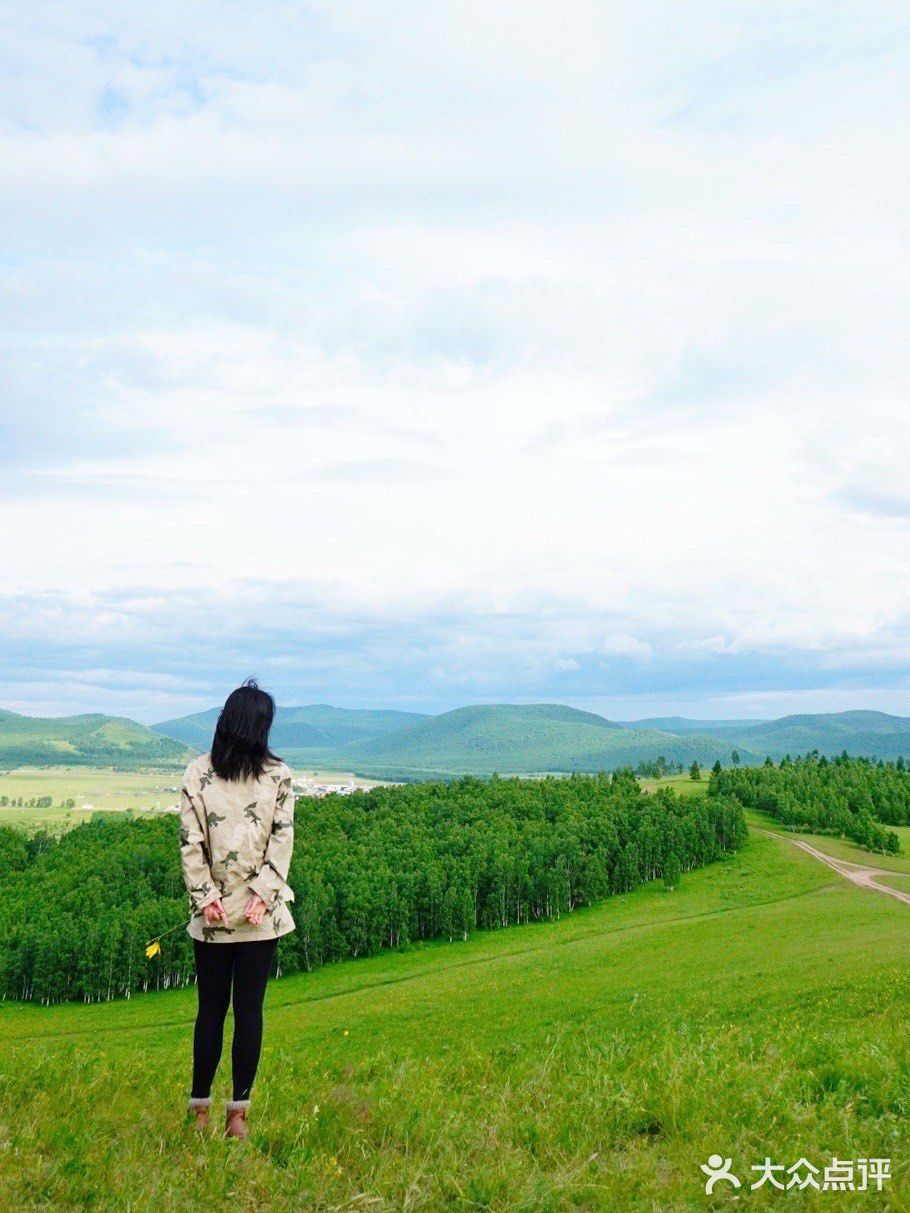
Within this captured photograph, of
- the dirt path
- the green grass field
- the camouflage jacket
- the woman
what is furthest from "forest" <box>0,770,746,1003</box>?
the camouflage jacket

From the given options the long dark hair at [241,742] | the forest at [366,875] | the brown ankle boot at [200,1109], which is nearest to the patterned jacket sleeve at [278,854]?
the long dark hair at [241,742]

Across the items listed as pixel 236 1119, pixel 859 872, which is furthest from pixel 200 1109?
pixel 859 872

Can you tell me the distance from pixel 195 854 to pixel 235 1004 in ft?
4.22

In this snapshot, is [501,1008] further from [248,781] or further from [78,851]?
[78,851]

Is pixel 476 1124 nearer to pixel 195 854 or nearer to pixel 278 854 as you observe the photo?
pixel 278 854

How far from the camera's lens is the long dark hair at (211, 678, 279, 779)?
769 cm

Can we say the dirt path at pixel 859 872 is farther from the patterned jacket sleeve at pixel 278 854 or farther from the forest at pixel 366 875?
the patterned jacket sleeve at pixel 278 854

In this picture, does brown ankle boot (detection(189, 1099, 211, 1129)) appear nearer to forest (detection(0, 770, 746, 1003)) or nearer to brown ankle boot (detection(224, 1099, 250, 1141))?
brown ankle boot (detection(224, 1099, 250, 1141))

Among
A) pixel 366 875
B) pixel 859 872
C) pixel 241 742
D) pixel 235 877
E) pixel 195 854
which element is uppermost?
pixel 241 742

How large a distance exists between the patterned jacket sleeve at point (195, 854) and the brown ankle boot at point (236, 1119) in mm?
1571

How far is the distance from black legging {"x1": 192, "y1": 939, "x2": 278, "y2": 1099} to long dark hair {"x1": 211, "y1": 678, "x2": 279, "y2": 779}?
144 cm

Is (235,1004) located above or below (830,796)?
above

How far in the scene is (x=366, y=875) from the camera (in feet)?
373

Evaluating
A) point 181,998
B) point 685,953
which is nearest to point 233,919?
point 685,953
